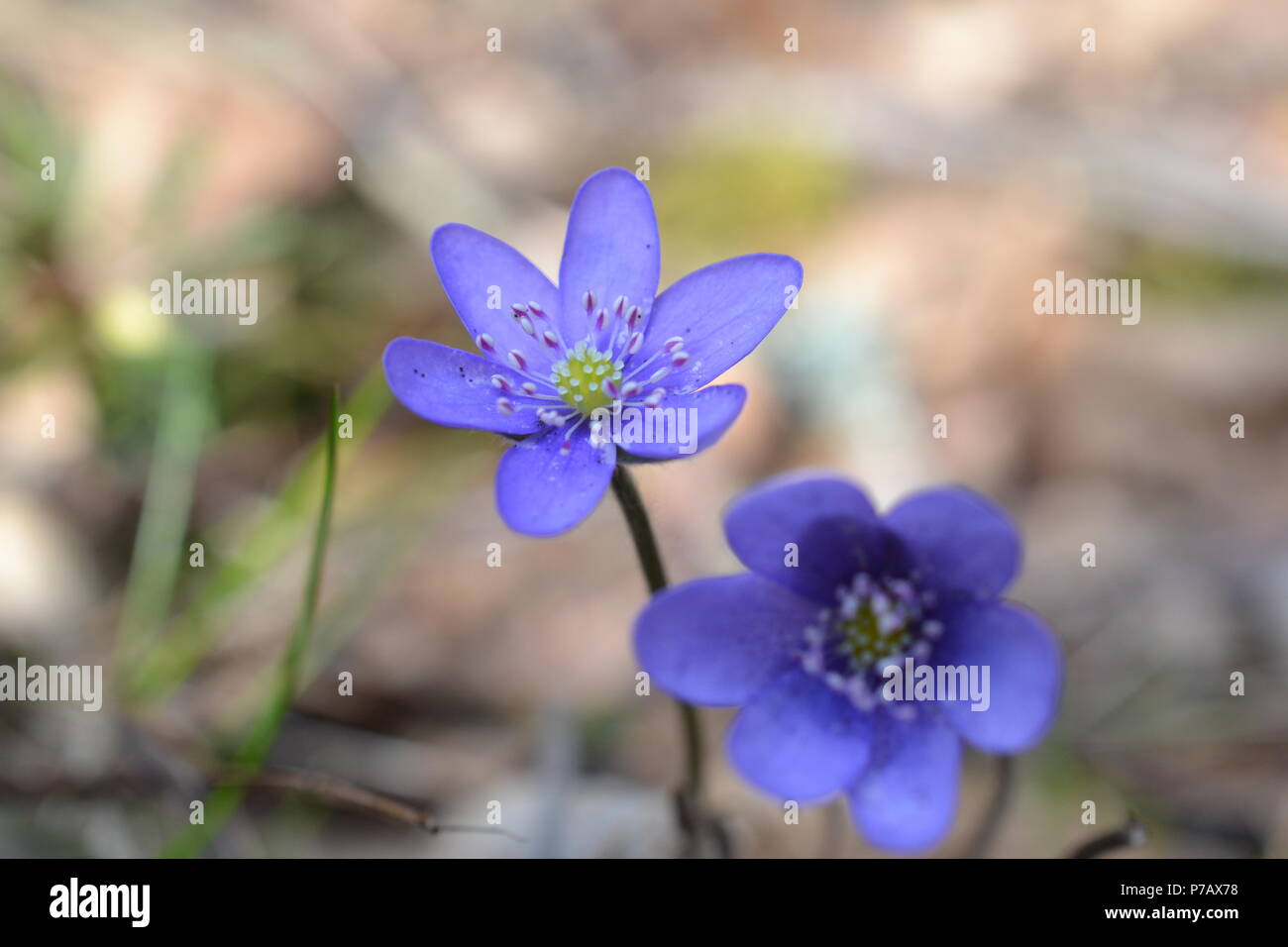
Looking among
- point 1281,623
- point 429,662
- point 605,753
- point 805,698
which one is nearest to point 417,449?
point 429,662

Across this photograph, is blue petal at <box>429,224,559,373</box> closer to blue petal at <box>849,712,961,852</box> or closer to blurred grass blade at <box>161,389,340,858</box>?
blurred grass blade at <box>161,389,340,858</box>

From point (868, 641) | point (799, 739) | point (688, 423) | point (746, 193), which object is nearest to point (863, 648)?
point (868, 641)

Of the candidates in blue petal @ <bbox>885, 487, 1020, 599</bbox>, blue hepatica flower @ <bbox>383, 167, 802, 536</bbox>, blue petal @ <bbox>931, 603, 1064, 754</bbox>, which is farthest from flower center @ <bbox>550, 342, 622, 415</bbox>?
blue petal @ <bbox>931, 603, 1064, 754</bbox>

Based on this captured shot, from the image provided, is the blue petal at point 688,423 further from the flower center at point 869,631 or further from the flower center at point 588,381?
the flower center at point 869,631

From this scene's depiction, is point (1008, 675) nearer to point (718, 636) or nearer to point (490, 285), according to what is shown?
point (718, 636)

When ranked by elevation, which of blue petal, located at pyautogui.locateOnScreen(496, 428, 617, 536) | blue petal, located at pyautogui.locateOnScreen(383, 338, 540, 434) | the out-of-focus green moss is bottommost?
blue petal, located at pyautogui.locateOnScreen(496, 428, 617, 536)

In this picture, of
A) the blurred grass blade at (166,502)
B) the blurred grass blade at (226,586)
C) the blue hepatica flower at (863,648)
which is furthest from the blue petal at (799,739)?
the blurred grass blade at (166,502)

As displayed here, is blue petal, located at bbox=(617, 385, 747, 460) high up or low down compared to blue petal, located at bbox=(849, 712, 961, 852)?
up
